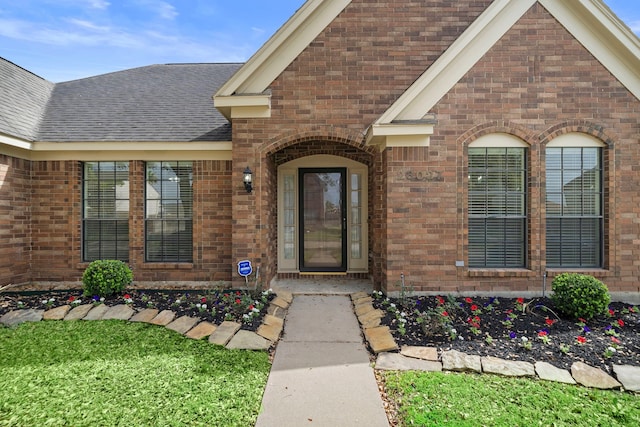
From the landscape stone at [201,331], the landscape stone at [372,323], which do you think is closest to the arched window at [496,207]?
the landscape stone at [372,323]

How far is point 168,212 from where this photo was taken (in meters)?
6.84

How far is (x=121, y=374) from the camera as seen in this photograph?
3350 millimetres

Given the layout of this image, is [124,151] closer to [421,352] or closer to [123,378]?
[123,378]

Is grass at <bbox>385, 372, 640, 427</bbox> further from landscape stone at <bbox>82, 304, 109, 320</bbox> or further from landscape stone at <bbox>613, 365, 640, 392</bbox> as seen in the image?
landscape stone at <bbox>82, 304, 109, 320</bbox>

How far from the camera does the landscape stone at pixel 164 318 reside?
4.67 meters

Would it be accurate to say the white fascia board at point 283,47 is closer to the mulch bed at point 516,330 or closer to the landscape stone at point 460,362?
the mulch bed at point 516,330

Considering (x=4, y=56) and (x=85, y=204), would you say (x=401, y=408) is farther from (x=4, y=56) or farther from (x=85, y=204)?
(x=4, y=56)

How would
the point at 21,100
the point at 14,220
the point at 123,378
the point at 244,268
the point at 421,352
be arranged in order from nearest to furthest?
the point at 123,378
the point at 421,352
the point at 244,268
the point at 14,220
the point at 21,100

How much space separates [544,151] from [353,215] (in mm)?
3927

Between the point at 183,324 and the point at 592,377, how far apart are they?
505 cm

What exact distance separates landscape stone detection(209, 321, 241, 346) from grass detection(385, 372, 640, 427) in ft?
6.98

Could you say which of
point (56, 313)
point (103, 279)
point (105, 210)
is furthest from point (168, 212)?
point (56, 313)

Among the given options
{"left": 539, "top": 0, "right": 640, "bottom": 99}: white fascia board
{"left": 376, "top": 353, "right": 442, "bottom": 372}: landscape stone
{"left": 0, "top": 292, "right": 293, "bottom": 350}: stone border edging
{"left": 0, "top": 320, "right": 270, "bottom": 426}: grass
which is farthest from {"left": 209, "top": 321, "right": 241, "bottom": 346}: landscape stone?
{"left": 539, "top": 0, "right": 640, "bottom": 99}: white fascia board

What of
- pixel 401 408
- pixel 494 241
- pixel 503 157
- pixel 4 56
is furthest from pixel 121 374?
pixel 4 56
